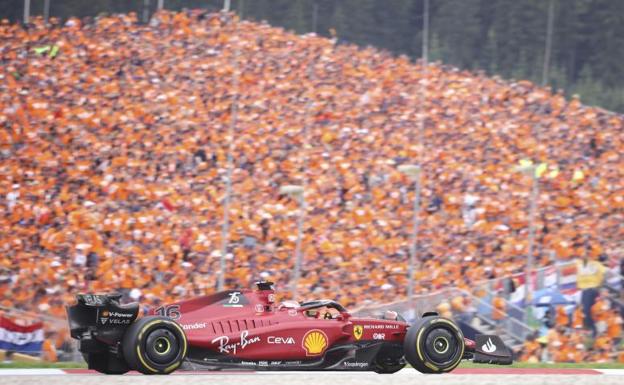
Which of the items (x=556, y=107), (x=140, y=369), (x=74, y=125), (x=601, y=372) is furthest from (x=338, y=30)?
(x=140, y=369)

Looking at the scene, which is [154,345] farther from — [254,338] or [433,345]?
[433,345]

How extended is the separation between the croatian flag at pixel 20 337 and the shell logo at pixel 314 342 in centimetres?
508

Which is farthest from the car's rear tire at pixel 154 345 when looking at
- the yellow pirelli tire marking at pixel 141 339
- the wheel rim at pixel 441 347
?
the wheel rim at pixel 441 347

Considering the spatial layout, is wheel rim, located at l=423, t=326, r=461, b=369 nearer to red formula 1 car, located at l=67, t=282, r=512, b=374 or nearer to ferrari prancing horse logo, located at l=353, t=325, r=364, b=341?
red formula 1 car, located at l=67, t=282, r=512, b=374

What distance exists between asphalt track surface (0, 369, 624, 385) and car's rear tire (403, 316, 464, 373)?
0.48ft

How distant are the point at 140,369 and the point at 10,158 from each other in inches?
520

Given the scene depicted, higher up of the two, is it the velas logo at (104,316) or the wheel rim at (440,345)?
the velas logo at (104,316)

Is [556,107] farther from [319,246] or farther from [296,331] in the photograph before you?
[296,331]

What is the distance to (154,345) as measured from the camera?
10.6 metres

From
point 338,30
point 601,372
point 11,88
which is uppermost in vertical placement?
point 338,30

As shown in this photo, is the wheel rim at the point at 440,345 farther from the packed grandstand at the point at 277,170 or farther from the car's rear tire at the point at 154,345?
the packed grandstand at the point at 277,170

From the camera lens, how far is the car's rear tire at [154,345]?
414 inches

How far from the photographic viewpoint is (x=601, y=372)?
13.3 meters

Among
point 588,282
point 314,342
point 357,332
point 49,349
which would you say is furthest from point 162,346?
point 588,282
